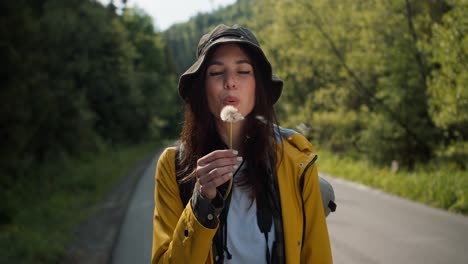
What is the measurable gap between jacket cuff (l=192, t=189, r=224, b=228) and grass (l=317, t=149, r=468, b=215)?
28.0 ft

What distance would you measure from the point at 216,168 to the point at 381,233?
6732mm

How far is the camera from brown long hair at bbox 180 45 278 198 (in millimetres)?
2232

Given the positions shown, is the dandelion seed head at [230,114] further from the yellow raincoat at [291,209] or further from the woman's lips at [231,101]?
the yellow raincoat at [291,209]

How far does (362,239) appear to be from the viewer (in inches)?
301

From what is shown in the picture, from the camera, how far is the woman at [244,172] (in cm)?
212

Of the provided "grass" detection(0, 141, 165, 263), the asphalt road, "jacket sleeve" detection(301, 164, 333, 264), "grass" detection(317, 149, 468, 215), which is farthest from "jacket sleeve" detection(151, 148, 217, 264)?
"grass" detection(317, 149, 468, 215)

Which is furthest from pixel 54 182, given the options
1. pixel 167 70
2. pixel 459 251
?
pixel 167 70

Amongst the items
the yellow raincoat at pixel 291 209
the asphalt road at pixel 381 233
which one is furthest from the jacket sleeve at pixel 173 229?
the asphalt road at pixel 381 233

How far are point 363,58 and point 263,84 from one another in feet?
47.9

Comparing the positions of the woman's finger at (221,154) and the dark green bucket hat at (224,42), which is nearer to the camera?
the woman's finger at (221,154)

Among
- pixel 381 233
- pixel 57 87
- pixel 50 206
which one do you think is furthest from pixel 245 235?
pixel 57 87

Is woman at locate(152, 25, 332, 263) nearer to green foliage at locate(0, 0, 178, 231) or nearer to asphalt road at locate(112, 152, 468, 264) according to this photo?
green foliage at locate(0, 0, 178, 231)

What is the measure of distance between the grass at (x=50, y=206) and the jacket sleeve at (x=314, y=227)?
5904 millimetres

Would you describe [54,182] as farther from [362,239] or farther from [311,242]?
[311,242]
